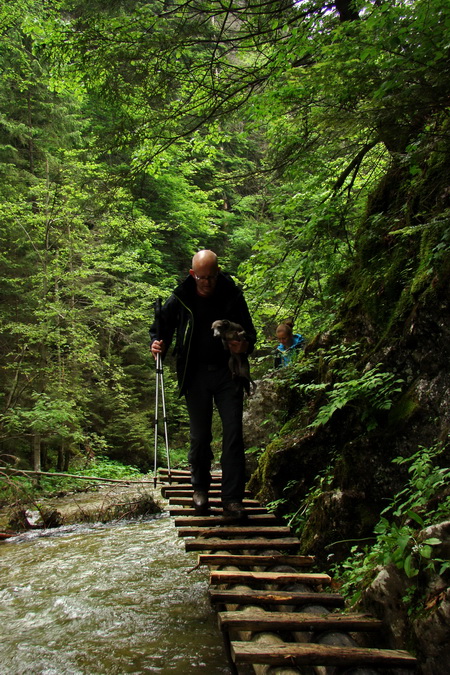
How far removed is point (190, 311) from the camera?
439cm

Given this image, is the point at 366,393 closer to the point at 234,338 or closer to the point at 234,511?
the point at 234,338

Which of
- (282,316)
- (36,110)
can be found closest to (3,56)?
(36,110)

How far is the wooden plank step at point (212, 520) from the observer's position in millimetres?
4090

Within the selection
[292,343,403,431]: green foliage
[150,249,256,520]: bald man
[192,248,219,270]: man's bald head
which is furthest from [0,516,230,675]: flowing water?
[192,248,219,270]: man's bald head

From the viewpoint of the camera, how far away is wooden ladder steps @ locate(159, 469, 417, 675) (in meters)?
2.14

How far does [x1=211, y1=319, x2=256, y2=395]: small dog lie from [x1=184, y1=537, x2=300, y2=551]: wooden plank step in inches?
53.1

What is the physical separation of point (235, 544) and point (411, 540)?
1.43 m

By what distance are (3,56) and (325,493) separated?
15.8m

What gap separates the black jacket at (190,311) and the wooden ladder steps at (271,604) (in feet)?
4.53

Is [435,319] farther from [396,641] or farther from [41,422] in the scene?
[41,422]

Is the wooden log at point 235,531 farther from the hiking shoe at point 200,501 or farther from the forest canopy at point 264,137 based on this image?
the forest canopy at point 264,137

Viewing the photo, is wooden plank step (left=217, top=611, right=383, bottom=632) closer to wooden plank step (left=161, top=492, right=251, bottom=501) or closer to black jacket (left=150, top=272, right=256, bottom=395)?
black jacket (left=150, top=272, right=256, bottom=395)

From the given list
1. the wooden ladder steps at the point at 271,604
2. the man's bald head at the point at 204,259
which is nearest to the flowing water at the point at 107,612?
the wooden ladder steps at the point at 271,604

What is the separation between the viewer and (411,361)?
13.7ft
